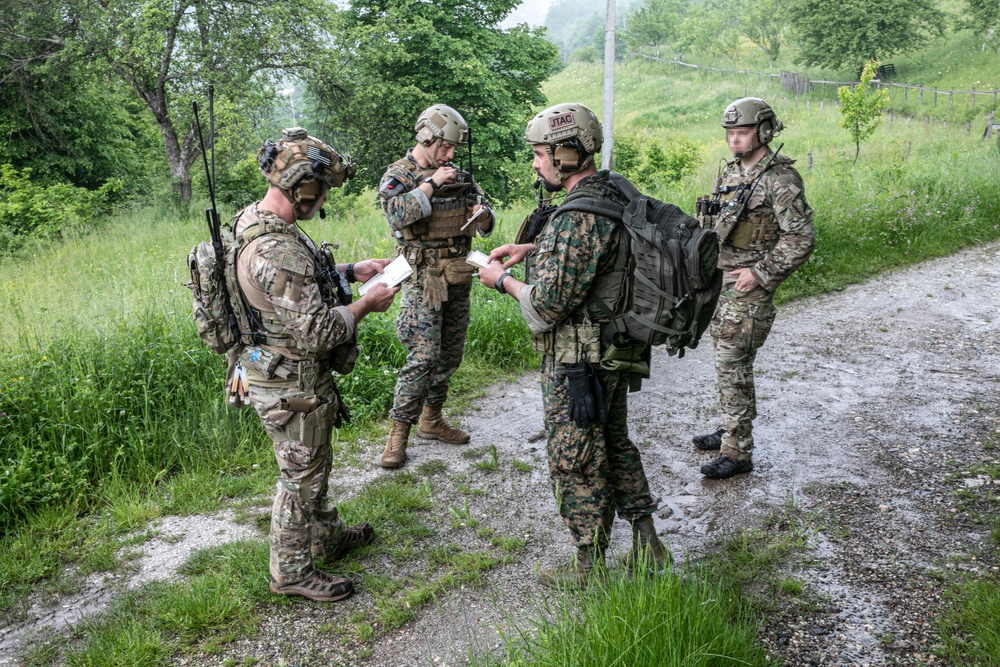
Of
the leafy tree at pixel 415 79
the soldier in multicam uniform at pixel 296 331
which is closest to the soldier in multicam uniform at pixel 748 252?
the soldier in multicam uniform at pixel 296 331

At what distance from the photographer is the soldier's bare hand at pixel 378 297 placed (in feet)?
11.0

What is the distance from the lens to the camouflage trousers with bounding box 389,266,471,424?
15.9 ft

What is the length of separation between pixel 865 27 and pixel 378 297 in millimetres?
36817

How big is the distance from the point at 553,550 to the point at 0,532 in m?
3.29

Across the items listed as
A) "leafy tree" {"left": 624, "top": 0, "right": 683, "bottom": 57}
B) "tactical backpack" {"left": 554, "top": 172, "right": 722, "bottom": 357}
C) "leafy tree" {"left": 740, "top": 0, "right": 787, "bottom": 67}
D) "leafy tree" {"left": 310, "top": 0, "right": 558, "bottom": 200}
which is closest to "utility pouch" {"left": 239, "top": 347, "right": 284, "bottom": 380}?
"tactical backpack" {"left": 554, "top": 172, "right": 722, "bottom": 357}

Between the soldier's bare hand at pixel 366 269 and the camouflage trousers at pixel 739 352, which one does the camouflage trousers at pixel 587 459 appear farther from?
the camouflage trousers at pixel 739 352

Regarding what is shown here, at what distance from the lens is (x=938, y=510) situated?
4035mm

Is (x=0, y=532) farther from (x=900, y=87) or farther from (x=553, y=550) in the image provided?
(x=900, y=87)

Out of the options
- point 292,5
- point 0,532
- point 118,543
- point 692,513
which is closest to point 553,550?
point 692,513

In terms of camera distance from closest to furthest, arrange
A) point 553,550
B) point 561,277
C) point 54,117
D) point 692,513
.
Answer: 1. point 561,277
2. point 553,550
3. point 692,513
4. point 54,117

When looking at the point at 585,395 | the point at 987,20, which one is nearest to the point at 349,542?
the point at 585,395

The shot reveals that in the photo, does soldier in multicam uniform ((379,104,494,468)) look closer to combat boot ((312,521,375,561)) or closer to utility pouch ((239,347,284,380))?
combat boot ((312,521,375,561))

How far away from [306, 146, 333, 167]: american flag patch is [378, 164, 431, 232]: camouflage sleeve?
1242 millimetres

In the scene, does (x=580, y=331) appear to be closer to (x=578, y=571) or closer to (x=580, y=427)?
(x=580, y=427)
